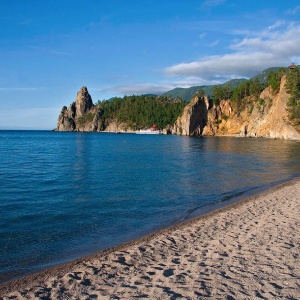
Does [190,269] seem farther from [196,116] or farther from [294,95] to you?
[196,116]

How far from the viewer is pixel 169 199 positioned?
21797mm

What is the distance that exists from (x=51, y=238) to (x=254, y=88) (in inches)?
5876

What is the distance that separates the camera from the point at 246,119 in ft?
474

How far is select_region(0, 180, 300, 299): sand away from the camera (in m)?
8.27

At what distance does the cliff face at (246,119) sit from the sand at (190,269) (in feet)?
316

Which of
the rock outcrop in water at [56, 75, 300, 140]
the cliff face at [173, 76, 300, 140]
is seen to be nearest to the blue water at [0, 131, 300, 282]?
the cliff face at [173, 76, 300, 140]

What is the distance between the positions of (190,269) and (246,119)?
14202 centimetres

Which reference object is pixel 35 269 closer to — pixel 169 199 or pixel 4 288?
pixel 4 288

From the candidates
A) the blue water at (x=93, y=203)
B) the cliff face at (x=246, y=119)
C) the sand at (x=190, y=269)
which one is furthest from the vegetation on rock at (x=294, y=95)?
the sand at (x=190, y=269)

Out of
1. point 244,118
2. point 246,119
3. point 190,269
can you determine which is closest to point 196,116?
point 244,118

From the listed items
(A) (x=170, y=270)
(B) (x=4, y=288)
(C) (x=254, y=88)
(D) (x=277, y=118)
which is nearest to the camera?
(B) (x=4, y=288)

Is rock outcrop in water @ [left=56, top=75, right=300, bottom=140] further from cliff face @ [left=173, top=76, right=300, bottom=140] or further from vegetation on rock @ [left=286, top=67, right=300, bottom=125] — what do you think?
vegetation on rock @ [left=286, top=67, right=300, bottom=125]

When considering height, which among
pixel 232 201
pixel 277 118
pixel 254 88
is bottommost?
pixel 232 201

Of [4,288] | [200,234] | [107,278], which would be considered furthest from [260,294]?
[4,288]
